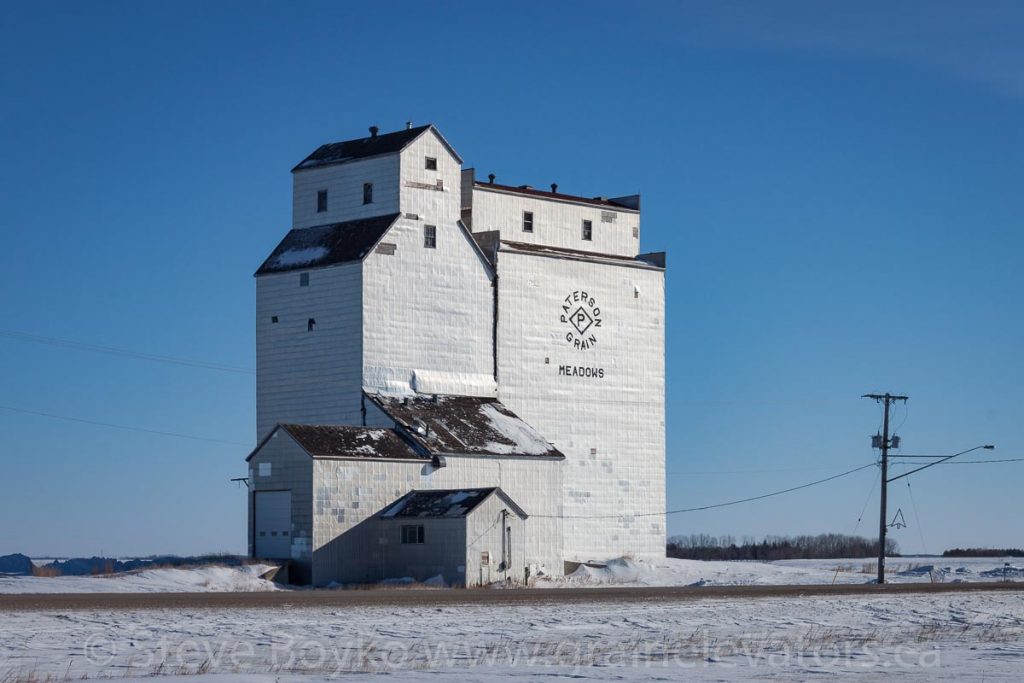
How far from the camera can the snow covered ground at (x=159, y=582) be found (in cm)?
4497

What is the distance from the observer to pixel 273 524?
5550 centimetres

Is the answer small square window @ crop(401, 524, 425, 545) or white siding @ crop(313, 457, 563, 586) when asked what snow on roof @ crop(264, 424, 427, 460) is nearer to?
white siding @ crop(313, 457, 563, 586)

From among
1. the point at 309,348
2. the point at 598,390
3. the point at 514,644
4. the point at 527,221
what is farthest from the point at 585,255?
the point at 514,644

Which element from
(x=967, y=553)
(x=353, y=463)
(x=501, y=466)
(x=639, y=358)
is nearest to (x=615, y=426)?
(x=639, y=358)

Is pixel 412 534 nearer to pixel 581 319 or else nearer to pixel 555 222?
pixel 581 319

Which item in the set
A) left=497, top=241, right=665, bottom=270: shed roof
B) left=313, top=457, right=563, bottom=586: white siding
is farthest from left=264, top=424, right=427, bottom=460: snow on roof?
left=497, top=241, right=665, bottom=270: shed roof

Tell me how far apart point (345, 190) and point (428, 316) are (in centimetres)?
638

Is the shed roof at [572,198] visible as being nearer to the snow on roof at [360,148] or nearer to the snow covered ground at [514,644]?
the snow on roof at [360,148]

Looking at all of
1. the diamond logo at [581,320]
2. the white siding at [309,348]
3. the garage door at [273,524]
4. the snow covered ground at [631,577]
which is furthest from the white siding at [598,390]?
the garage door at [273,524]

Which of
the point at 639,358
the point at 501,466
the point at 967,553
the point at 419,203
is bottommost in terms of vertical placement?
the point at 967,553

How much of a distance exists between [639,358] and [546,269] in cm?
602

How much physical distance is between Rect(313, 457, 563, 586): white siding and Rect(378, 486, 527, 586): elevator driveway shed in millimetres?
594

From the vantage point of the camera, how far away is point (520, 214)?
2729 inches

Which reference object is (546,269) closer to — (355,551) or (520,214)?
(520,214)
